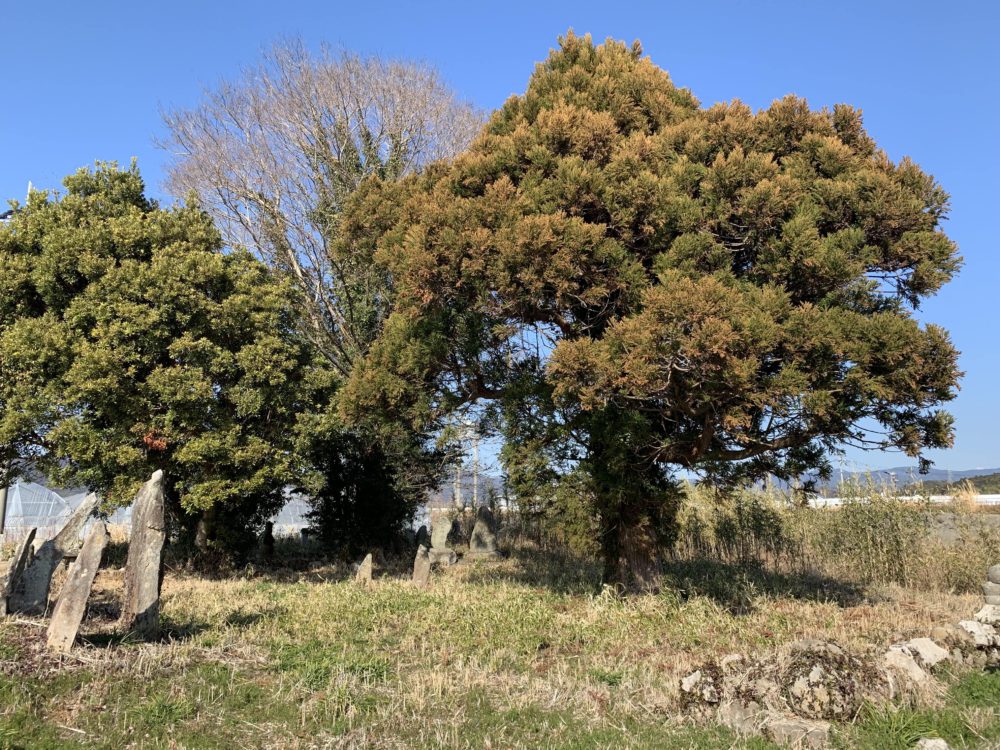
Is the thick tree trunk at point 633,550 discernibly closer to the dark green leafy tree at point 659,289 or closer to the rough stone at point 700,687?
the dark green leafy tree at point 659,289

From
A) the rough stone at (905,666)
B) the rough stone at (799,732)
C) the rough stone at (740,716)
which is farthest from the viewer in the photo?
the rough stone at (905,666)

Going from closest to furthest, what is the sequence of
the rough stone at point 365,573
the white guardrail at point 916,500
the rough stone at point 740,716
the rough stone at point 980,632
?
the rough stone at point 740,716
the rough stone at point 980,632
the white guardrail at point 916,500
the rough stone at point 365,573

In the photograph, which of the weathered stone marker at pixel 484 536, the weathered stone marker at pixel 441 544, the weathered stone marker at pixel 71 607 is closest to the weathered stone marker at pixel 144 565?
the weathered stone marker at pixel 71 607

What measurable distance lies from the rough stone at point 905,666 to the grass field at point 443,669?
0.22 metres

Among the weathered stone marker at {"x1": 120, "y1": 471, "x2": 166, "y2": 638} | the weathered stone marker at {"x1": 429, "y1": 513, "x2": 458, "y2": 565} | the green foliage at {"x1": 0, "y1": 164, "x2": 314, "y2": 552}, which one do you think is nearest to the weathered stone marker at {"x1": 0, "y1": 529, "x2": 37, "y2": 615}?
the weathered stone marker at {"x1": 120, "y1": 471, "x2": 166, "y2": 638}

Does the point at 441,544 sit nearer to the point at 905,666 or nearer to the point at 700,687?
the point at 700,687

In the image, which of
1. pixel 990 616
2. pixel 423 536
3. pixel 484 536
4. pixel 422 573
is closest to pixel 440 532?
pixel 484 536

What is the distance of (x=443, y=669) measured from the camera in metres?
6.44

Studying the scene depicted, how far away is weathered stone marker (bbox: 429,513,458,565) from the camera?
51.4 feet

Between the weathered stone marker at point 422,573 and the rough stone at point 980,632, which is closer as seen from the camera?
the rough stone at point 980,632

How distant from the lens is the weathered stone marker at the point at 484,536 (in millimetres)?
17087

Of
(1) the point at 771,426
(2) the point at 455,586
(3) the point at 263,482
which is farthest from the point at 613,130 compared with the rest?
(3) the point at 263,482

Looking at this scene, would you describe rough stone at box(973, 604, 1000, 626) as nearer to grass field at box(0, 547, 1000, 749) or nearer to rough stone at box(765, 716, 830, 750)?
grass field at box(0, 547, 1000, 749)

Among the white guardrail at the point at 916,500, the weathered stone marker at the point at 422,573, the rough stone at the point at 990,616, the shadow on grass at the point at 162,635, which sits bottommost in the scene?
the shadow on grass at the point at 162,635
